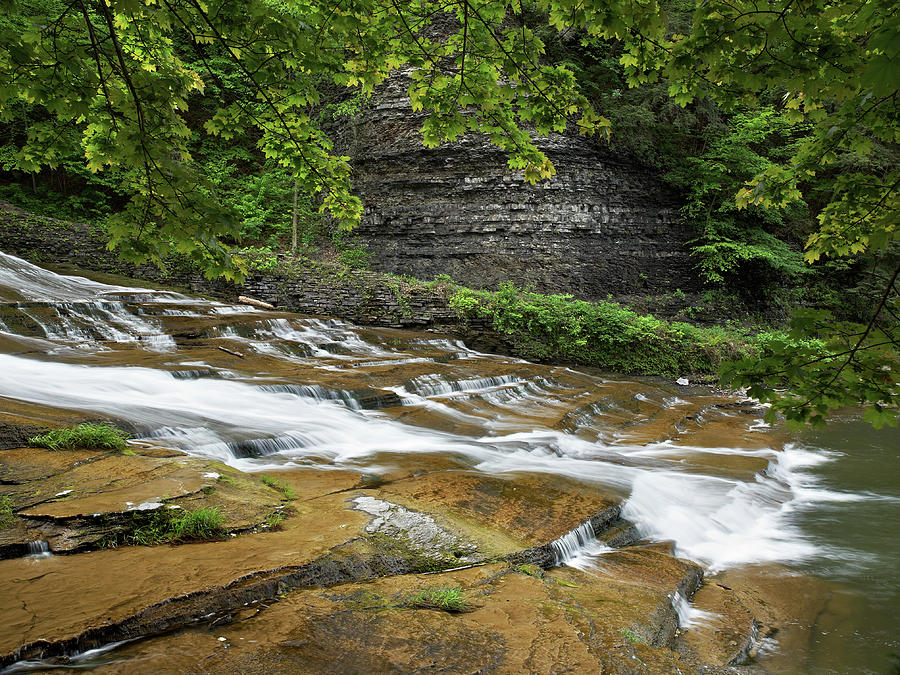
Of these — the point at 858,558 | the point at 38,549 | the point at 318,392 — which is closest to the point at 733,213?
the point at 858,558

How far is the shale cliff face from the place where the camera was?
18188 millimetres

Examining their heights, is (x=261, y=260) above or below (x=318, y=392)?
above

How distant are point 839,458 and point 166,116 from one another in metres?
10.2

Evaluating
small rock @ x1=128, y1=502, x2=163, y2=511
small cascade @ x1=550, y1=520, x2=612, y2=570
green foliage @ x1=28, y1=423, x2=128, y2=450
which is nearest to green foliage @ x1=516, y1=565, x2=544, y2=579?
small cascade @ x1=550, y1=520, x2=612, y2=570

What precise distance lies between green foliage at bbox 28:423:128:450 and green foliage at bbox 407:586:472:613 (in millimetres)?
3094

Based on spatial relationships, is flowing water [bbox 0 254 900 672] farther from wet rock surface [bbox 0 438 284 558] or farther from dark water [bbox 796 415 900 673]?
wet rock surface [bbox 0 438 284 558]

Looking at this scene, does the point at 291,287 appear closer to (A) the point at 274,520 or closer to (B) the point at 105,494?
(B) the point at 105,494

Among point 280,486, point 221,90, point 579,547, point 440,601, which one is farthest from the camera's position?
point 280,486

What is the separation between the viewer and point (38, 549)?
2.78 metres

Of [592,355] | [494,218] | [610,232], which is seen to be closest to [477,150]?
[494,218]

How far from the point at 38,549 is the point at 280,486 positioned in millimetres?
1627

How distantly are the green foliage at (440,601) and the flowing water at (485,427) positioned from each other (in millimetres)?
1266

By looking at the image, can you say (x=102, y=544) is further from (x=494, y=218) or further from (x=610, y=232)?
(x=610, y=232)

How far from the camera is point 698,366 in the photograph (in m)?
14.2
